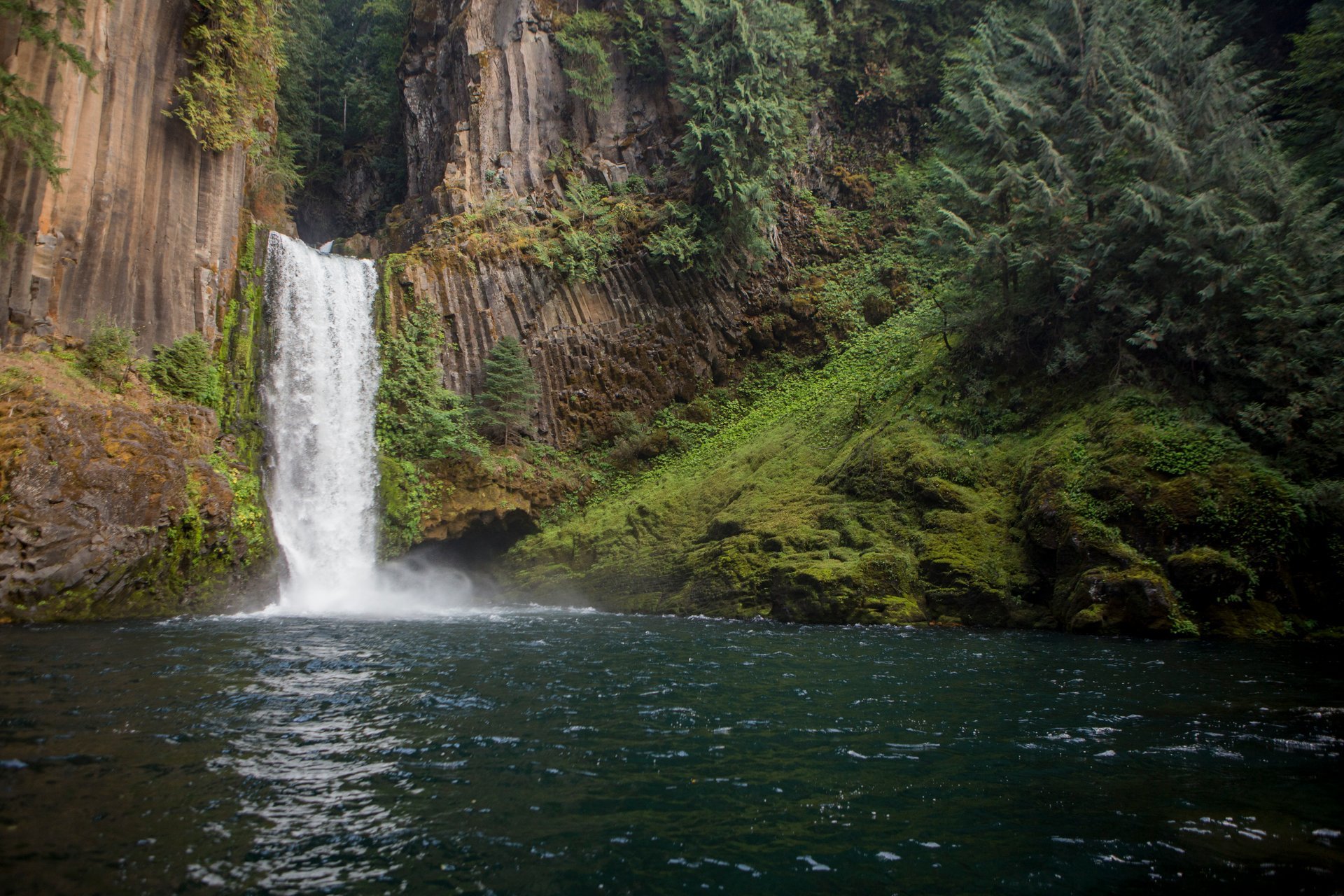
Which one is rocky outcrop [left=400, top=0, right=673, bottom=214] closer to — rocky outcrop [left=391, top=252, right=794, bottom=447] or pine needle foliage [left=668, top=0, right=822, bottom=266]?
pine needle foliage [left=668, top=0, right=822, bottom=266]

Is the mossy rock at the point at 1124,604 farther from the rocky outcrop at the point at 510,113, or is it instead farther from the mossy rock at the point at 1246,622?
the rocky outcrop at the point at 510,113

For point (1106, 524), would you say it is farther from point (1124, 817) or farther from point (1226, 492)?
point (1124, 817)

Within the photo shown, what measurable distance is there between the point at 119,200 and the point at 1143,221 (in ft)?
73.7

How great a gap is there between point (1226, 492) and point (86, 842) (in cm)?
1476

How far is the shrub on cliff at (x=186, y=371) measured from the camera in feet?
55.2

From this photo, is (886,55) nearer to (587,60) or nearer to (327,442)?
(587,60)

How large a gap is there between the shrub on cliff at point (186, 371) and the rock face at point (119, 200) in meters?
0.49

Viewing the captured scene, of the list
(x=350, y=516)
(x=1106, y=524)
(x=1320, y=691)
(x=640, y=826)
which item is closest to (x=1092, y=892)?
(x=640, y=826)

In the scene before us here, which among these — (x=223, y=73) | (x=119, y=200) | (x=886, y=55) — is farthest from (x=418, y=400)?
(x=886, y=55)

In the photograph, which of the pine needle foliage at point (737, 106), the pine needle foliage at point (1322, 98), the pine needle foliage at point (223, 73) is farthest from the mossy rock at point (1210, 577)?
the pine needle foliage at point (223, 73)

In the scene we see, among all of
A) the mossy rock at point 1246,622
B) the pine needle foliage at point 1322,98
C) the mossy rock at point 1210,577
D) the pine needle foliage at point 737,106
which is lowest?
the mossy rock at point 1246,622

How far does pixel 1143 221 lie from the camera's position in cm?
1466

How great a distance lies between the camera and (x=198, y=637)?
10.2m

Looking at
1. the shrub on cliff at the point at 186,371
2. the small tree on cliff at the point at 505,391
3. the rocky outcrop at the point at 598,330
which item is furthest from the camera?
the rocky outcrop at the point at 598,330
